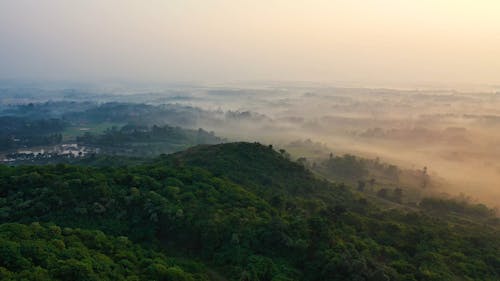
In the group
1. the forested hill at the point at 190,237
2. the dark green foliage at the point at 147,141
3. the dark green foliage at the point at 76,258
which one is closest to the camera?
the dark green foliage at the point at 76,258

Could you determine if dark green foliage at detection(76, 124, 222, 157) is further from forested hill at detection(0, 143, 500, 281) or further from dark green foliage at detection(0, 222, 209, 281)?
dark green foliage at detection(0, 222, 209, 281)

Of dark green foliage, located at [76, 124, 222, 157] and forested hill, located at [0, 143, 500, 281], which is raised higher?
forested hill, located at [0, 143, 500, 281]

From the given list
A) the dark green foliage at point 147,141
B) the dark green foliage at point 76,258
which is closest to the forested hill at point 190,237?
the dark green foliage at point 76,258

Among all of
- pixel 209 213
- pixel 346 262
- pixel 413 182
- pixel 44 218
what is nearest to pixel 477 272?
pixel 346 262

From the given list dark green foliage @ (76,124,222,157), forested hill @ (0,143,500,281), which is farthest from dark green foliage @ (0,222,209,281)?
→ dark green foliage @ (76,124,222,157)

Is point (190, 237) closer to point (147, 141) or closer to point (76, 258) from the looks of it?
point (76, 258)

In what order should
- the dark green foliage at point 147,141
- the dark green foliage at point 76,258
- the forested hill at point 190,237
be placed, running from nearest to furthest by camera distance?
the dark green foliage at point 76,258 < the forested hill at point 190,237 < the dark green foliage at point 147,141

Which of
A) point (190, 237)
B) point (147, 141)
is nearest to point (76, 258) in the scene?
point (190, 237)

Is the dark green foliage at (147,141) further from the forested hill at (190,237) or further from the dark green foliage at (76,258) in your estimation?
the dark green foliage at (76,258)

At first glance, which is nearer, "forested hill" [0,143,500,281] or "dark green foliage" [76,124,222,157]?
"forested hill" [0,143,500,281]
